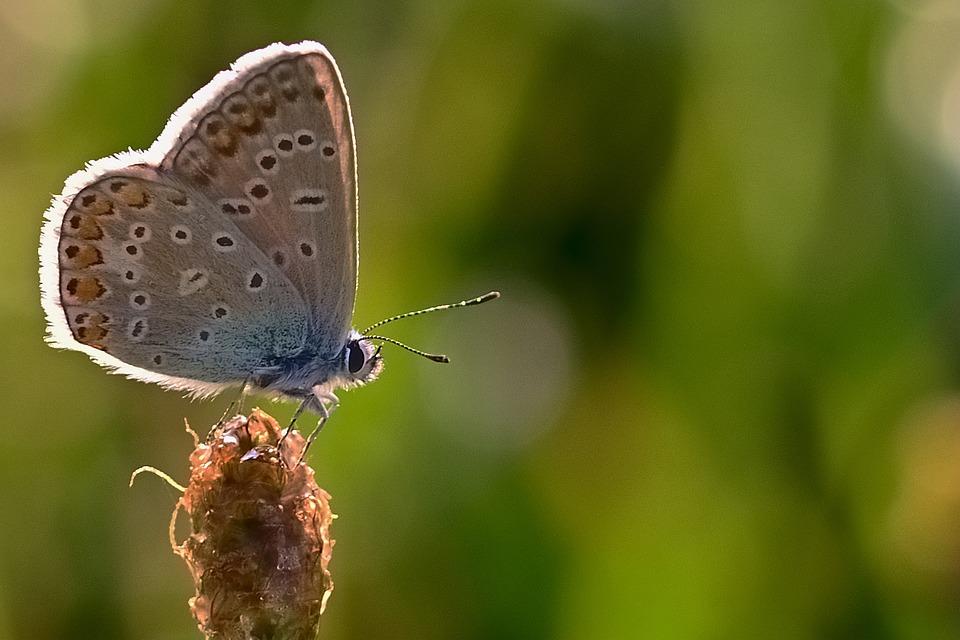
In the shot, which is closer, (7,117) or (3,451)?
(3,451)

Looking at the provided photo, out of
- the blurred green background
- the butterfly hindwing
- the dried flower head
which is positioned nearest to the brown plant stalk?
the dried flower head

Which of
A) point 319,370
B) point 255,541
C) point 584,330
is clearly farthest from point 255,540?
point 584,330

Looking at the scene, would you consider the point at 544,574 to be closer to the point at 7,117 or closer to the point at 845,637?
the point at 845,637

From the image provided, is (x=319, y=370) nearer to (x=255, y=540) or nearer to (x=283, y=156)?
(x=283, y=156)

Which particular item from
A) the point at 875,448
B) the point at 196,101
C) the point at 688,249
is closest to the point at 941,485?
the point at 875,448

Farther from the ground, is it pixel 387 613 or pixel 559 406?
pixel 559 406

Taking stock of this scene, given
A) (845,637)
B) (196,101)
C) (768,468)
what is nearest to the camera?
(196,101)

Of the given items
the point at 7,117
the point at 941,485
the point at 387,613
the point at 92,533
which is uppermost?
the point at 941,485

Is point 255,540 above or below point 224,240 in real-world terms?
below

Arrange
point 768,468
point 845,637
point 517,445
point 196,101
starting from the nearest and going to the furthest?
point 196,101, point 845,637, point 768,468, point 517,445
